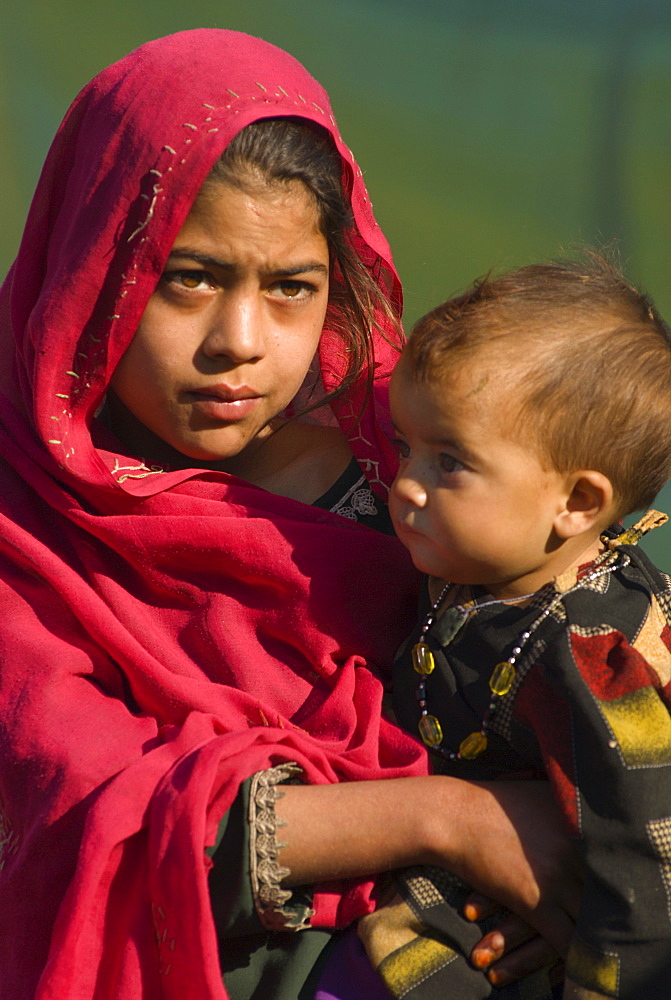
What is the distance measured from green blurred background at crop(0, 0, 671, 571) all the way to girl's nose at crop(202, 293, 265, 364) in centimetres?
241

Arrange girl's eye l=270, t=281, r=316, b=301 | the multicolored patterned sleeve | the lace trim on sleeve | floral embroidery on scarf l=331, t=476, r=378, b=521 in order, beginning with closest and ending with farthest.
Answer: the multicolored patterned sleeve
the lace trim on sleeve
girl's eye l=270, t=281, r=316, b=301
floral embroidery on scarf l=331, t=476, r=378, b=521

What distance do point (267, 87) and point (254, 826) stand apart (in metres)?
1.07

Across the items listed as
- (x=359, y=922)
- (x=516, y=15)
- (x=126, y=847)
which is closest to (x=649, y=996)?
(x=359, y=922)

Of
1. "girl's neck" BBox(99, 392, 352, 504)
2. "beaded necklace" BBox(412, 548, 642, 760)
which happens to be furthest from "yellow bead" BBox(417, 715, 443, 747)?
"girl's neck" BBox(99, 392, 352, 504)

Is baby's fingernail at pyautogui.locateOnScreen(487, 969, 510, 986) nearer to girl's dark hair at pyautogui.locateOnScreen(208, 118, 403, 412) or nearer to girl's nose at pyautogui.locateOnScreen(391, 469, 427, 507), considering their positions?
girl's nose at pyautogui.locateOnScreen(391, 469, 427, 507)

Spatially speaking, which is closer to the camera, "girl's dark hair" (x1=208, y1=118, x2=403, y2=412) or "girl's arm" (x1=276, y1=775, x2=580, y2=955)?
"girl's arm" (x1=276, y1=775, x2=580, y2=955)

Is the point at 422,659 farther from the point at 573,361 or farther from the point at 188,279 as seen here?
the point at 188,279

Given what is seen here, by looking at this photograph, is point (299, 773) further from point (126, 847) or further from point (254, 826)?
point (126, 847)

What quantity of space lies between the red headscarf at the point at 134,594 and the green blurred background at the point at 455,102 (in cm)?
232

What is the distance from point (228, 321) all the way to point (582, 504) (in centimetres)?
57

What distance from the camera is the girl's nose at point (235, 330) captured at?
148cm

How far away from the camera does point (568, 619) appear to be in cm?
130

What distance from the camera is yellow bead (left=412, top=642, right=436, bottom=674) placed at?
1419 millimetres

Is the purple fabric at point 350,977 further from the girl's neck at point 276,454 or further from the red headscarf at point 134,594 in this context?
A: the girl's neck at point 276,454
